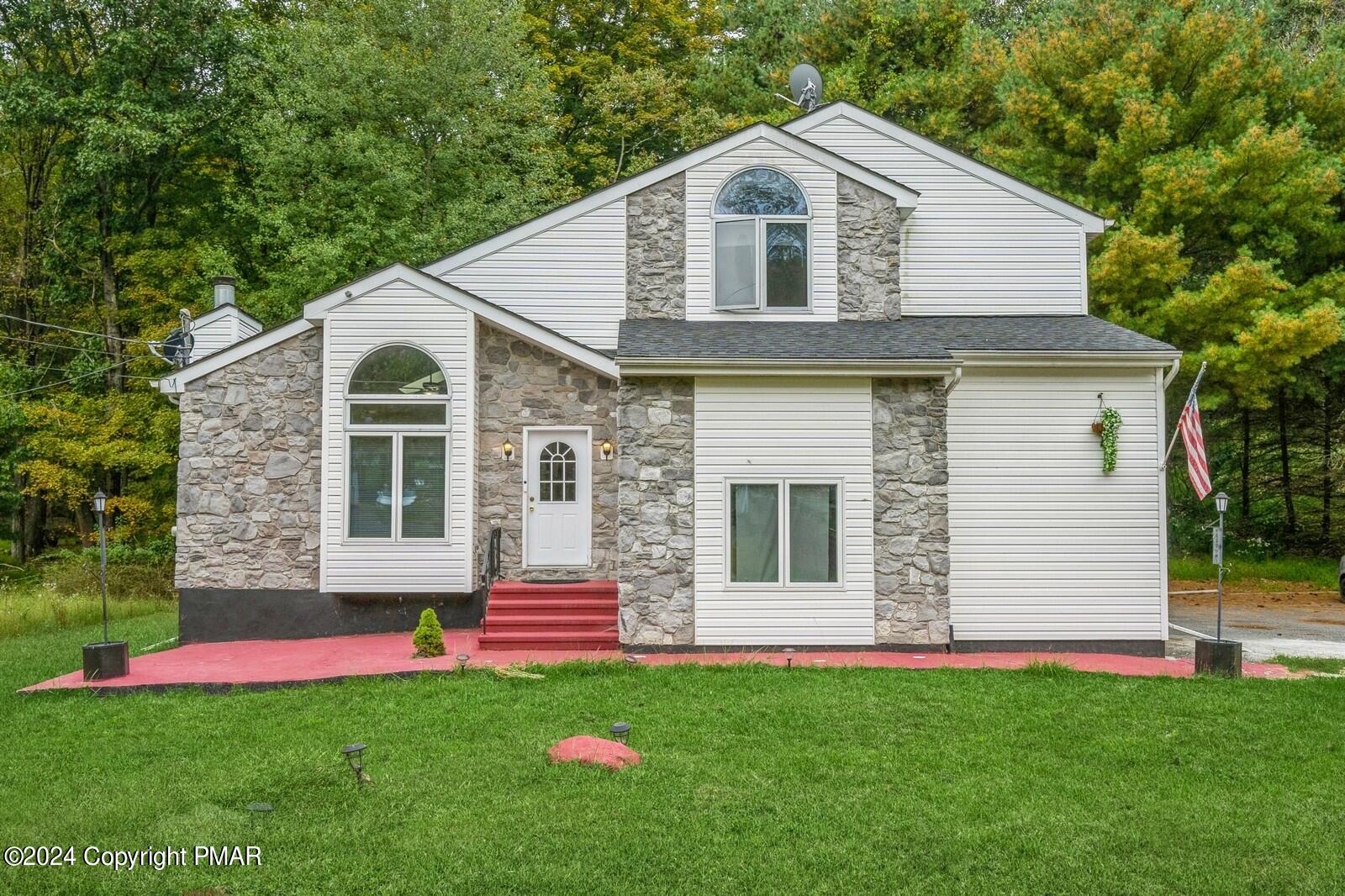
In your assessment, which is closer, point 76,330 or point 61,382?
point 61,382

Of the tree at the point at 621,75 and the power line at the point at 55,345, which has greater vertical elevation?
the tree at the point at 621,75

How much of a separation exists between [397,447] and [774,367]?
180 inches

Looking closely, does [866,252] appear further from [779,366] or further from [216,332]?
[216,332]

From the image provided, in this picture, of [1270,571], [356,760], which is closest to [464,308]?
[356,760]

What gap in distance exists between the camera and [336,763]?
19.7ft

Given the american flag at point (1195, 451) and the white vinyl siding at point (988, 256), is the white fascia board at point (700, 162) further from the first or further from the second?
the american flag at point (1195, 451)

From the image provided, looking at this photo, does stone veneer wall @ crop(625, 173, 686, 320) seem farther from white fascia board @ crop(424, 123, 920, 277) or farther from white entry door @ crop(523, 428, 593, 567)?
white entry door @ crop(523, 428, 593, 567)

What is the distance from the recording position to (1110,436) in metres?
10.4

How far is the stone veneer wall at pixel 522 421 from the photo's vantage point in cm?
1162

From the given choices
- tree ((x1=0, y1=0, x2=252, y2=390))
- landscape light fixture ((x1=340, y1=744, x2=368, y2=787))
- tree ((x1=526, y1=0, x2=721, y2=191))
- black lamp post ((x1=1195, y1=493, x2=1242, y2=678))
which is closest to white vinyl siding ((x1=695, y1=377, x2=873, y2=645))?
black lamp post ((x1=1195, y1=493, x2=1242, y2=678))

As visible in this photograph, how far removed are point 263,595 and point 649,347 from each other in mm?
5713

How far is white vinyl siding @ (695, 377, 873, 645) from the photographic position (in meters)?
9.91

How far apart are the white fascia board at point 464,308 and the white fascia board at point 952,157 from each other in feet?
14.7

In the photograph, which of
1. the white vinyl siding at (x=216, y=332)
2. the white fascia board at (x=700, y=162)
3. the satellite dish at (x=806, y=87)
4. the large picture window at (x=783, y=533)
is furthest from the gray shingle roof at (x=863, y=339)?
the white vinyl siding at (x=216, y=332)
